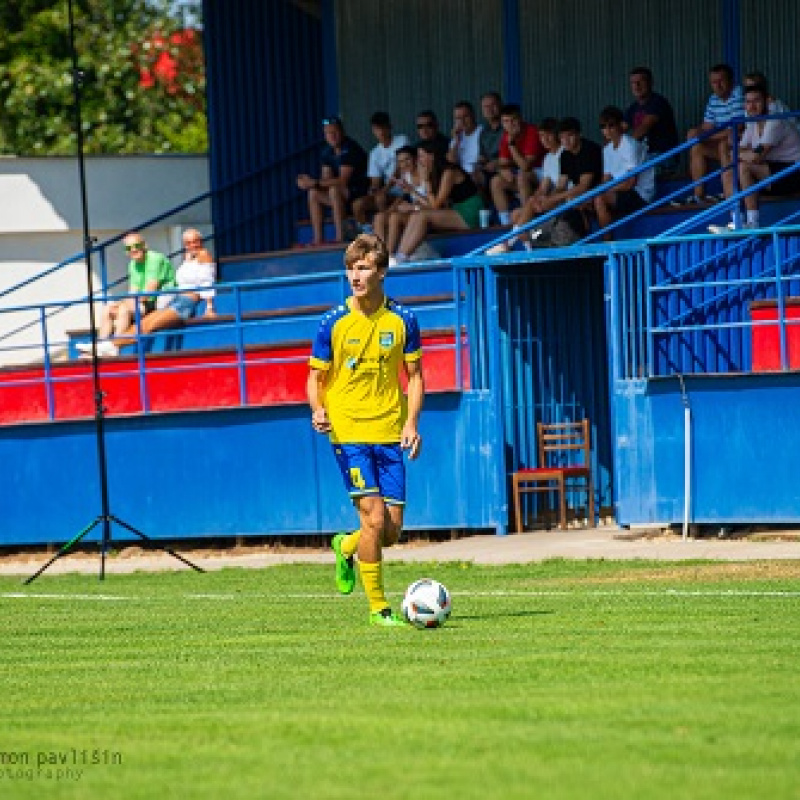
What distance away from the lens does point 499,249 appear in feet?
80.1

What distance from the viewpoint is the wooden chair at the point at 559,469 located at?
22.6 meters

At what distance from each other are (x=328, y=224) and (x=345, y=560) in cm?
1581

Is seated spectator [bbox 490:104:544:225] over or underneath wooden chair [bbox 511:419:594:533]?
over

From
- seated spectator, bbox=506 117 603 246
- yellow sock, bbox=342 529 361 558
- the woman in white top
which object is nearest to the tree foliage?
seated spectator, bbox=506 117 603 246

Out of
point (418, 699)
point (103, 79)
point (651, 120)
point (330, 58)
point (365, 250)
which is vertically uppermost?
point (103, 79)

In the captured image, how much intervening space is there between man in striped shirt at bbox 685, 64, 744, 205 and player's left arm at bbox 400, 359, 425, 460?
428 inches

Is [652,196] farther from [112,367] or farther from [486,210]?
[112,367]

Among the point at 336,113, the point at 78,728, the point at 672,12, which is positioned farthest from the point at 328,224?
the point at 78,728

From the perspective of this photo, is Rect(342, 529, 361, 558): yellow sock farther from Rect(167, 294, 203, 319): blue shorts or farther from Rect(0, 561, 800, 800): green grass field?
Rect(167, 294, 203, 319): blue shorts

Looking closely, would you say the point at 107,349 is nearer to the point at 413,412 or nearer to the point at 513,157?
the point at 513,157

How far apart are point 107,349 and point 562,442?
21.2ft

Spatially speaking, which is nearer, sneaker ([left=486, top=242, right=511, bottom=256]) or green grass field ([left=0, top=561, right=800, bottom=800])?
green grass field ([left=0, top=561, right=800, bottom=800])

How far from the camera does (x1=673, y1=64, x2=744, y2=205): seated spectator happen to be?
24.0m

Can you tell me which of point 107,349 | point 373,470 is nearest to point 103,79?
point 107,349
